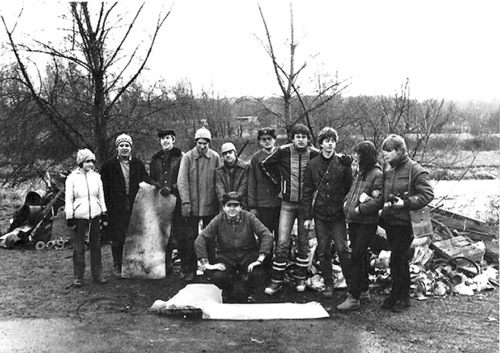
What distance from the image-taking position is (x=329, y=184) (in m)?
5.18

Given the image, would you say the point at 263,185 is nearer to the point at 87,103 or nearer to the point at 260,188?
the point at 260,188

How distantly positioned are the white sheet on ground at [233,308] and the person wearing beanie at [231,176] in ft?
4.33

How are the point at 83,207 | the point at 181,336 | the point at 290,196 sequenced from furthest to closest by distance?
1. the point at 83,207
2. the point at 290,196
3. the point at 181,336

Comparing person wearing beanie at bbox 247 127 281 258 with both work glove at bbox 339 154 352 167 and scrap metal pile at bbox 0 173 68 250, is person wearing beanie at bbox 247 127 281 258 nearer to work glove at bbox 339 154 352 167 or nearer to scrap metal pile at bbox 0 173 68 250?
work glove at bbox 339 154 352 167

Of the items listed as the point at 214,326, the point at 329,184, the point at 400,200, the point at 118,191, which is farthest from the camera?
the point at 118,191

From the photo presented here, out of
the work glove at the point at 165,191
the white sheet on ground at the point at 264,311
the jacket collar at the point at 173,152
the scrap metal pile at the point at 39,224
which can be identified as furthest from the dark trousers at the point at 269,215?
the scrap metal pile at the point at 39,224

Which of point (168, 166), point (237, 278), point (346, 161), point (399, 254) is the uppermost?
point (346, 161)

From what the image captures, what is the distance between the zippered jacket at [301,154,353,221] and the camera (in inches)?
204

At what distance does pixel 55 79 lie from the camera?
26.8 feet

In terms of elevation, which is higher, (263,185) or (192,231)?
(263,185)

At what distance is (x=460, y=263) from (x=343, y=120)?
461 centimetres

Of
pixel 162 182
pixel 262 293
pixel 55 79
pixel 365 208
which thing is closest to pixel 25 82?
pixel 55 79

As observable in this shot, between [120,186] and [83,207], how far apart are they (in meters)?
0.67

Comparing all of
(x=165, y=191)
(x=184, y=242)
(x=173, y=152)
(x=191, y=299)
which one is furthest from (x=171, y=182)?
(x=191, y=299)
